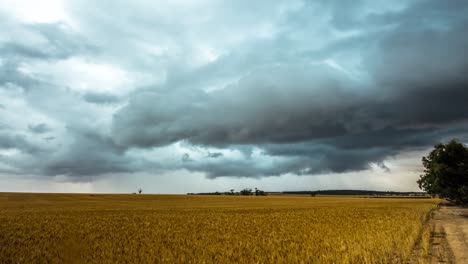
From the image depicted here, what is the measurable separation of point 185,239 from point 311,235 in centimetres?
690

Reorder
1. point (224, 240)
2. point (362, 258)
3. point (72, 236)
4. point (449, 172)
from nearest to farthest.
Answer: point (362, 258)
point (224, 240)
point (72, 236)
point (449, 172)

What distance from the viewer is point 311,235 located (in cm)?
2120

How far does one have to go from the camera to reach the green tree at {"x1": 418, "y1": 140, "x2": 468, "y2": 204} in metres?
42.6

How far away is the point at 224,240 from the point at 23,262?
9.20 m

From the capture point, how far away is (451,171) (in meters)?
42.8

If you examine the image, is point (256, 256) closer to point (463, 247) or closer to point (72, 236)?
point (463, 247)

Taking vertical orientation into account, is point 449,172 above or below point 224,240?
above

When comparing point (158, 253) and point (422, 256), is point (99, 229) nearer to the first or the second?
point (158, 253)

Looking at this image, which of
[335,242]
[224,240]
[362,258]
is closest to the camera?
[362,258]

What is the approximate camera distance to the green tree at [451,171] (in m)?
42.6

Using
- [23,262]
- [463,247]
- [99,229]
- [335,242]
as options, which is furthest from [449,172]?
[23,262]

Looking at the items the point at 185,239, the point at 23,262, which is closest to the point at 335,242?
the point at 185,239

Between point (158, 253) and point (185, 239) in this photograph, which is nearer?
point (158, 253)

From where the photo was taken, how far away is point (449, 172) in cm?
4312
